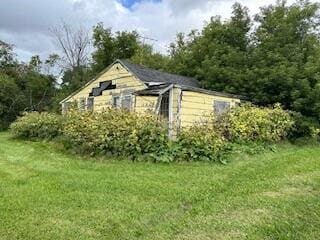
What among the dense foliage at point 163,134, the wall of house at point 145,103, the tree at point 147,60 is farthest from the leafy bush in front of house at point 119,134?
the tree at point 147,60

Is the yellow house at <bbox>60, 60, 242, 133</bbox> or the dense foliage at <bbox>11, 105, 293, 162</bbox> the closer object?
the dense foliage at <bbox>11, 105, 293, 162</bbox>

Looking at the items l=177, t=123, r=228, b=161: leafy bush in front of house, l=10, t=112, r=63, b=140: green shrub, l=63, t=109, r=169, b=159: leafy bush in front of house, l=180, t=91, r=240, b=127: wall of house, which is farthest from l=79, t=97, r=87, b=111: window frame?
l=177, t=123, r=228, b=161: leafy bush in front of house

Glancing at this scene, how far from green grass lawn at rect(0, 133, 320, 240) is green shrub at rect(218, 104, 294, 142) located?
2.34 m

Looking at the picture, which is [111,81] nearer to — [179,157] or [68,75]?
[179,157]

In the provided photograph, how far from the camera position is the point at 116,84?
17297 millimetres

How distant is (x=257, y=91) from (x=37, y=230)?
43.1 ft

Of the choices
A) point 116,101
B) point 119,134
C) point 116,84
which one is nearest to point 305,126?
point 119,134

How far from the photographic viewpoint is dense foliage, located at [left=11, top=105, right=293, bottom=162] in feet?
34.5

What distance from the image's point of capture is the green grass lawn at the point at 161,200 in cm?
510

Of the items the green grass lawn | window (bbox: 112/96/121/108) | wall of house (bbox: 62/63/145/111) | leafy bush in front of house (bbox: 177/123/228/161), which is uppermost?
wall of house (bbox: 62/63/145/111)

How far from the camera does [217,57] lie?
1895 centimetres

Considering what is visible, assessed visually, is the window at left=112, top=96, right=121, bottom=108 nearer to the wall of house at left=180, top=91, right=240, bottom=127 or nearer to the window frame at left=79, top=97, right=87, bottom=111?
the window frame at left=79, top=97, right=87, bottom=111

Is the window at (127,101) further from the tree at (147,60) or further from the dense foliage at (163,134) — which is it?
the tree at (147,60)

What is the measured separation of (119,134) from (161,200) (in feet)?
14.8
